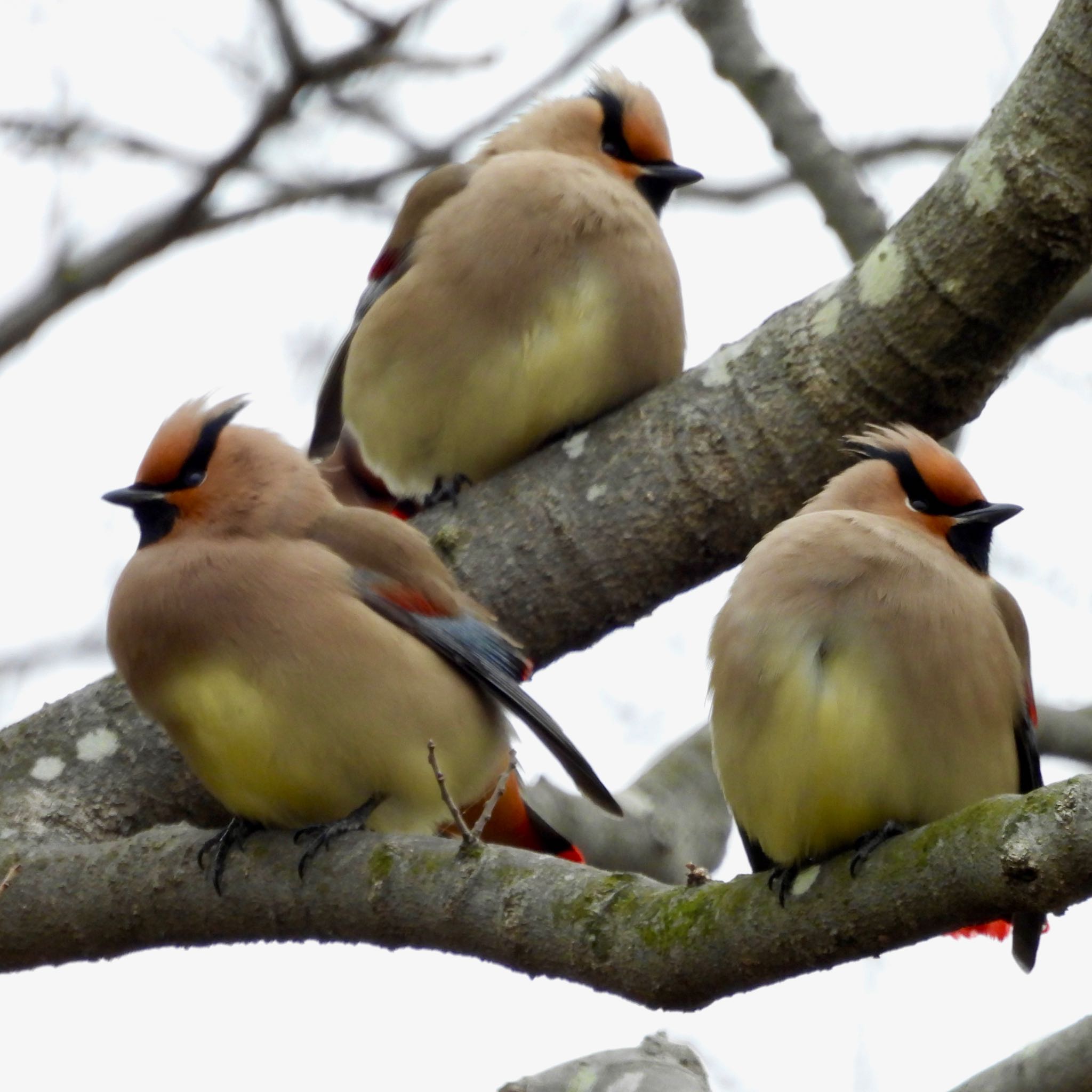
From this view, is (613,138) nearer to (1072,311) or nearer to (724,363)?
(724,363)

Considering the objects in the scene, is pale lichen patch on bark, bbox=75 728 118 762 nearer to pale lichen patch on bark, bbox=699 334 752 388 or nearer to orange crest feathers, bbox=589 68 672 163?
pale lichen patch on bark, bbox=699 334 752 388

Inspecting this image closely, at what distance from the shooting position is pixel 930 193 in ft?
13.7

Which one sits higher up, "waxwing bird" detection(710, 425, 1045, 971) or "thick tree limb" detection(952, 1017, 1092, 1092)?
"waxwing bird" detection(710, 425, 1045, 971)

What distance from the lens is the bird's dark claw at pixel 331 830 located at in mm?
3289

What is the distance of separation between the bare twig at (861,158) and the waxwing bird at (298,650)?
235 centimetres

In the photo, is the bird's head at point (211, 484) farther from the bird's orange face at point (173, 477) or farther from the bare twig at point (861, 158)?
the bare twig at point (861, 158)

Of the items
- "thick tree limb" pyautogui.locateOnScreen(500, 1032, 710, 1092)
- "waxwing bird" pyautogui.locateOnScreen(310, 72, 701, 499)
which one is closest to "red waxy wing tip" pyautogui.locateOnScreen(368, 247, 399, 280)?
"waxwing bird" pyautogui.locateOnScreen(310, 72, 701, 499)

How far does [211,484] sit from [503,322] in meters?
1.04

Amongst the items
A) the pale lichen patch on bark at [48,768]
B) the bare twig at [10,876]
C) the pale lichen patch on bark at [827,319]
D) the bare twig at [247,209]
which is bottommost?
the pale lichen patch on bark at [827,319]

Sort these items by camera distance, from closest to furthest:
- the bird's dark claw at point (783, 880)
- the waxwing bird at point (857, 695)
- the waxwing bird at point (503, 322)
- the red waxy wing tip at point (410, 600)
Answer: the bird's dark claw at point (783, 880), the waxwing bird at point (857, 695), the red waxy wing tip at point (410, 600), the waxwing bird at point (503, 322)

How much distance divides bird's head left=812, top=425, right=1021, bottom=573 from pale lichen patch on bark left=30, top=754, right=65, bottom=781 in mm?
1708

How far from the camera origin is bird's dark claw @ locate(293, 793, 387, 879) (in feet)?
10.8

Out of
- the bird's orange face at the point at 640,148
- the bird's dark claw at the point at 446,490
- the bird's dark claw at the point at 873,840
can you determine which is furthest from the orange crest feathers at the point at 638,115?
the bird's dark claw at the point at 873,840

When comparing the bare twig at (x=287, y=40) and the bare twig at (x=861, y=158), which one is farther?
the bare twig at (x=861, y=158)
